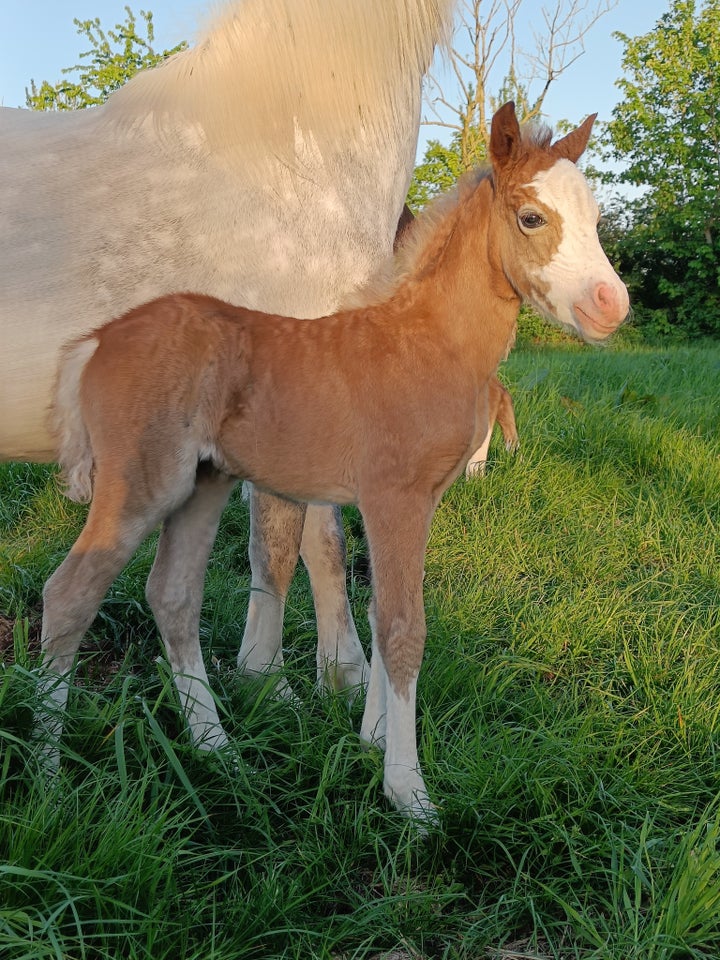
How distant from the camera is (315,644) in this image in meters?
3.33

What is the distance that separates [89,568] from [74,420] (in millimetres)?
412

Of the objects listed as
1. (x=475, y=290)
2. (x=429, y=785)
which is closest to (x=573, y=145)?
(x=475, y=290)

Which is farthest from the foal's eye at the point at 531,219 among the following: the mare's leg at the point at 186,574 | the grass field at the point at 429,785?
the grass field at the point at 429,785

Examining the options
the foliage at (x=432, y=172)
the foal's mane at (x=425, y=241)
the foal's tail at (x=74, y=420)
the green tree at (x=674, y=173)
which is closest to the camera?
the foal's tail at (x=74, y=420)

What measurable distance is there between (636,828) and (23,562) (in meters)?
2.50

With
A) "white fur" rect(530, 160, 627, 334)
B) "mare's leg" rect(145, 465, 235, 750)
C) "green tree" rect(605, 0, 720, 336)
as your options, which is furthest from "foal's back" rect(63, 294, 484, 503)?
"green tree" rect(605, 0, 720, 336)

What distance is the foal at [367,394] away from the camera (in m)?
2.16

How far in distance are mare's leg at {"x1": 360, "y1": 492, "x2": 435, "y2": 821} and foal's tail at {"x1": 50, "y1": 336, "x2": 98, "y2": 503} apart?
765 mm

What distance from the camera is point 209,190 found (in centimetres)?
254

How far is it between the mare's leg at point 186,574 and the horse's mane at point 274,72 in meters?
1.07

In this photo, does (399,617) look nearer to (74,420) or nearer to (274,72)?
(74,420)

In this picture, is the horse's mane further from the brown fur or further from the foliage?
the foliage

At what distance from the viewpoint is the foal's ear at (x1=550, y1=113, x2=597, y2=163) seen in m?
2.20

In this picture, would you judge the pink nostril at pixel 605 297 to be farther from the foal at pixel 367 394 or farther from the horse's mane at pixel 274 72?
the horse's mane at pixel 274 72
